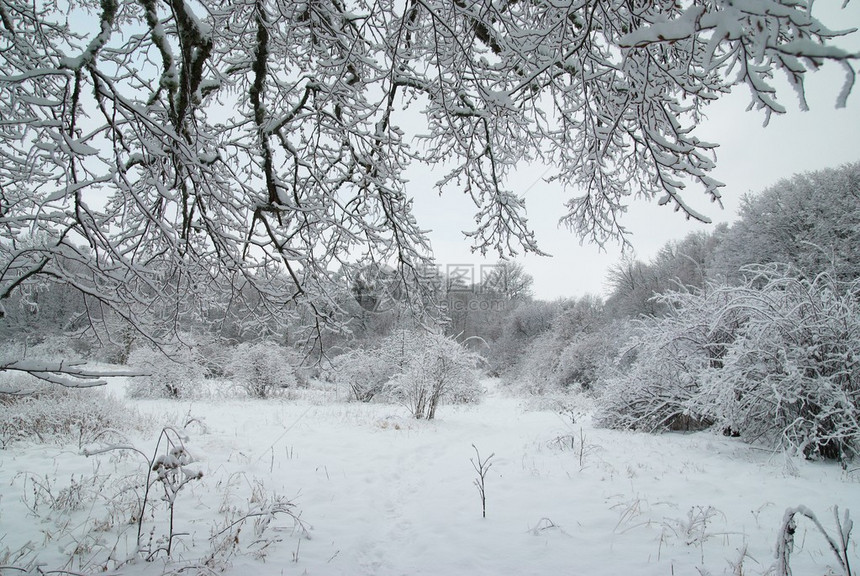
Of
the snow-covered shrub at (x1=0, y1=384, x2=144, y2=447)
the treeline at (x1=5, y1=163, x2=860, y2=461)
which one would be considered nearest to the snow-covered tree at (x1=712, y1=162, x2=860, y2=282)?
the treeline at (x1=5, y1=163, x2=860, y2=461)

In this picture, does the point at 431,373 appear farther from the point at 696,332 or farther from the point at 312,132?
the point at 312,132

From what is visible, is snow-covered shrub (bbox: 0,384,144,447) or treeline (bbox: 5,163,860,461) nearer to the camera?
treeline (bbox: 5,163,860,461)

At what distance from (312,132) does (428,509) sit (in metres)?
3.68

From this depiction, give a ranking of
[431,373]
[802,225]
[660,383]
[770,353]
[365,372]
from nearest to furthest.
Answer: [770,353]
[660,383]
[431,373]
[802,225]
[365,372]

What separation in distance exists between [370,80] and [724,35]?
2.07 m

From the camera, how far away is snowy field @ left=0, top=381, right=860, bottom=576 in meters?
2.54

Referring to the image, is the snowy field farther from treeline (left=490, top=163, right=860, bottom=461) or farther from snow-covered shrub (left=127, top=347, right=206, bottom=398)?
snow-covered shrub (left=127, top=347, right=206, bottom=398)

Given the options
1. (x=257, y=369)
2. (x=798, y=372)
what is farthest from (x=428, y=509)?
(x=257, y=369)

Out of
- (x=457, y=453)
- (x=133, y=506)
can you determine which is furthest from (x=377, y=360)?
(x=133, y=506)

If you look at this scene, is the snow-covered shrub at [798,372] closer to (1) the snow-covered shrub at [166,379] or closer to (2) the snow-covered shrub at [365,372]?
(2) the snow-covered shrub at [365,372]

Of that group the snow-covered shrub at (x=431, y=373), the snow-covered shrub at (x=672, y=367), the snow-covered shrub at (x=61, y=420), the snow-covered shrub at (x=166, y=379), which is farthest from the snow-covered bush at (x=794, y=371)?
the snow-covered shrub at (x=166, y=379)

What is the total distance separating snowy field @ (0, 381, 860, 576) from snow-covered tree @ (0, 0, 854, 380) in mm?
1388

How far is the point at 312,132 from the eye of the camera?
3408 millimetres

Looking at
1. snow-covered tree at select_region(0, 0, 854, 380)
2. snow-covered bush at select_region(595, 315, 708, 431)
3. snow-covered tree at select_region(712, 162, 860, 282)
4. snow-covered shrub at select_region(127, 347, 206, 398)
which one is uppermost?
snow-covered tree at select_region(712, 162, 860, 282)
